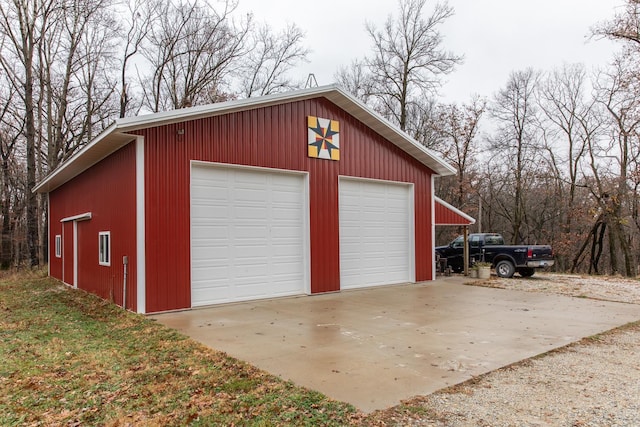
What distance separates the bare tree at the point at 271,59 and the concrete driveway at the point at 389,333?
16.3 m

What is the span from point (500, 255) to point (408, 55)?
43.5 feet

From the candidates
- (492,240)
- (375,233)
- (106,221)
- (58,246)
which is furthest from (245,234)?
(492,240)

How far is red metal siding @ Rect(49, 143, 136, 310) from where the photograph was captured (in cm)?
801

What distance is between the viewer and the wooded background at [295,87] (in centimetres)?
1945

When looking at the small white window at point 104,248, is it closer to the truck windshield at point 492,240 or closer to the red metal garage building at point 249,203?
the red metal garage building at point 249,203

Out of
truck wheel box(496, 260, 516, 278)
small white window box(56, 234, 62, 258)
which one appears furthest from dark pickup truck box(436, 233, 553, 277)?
small white window box(56, 234, 62, 258)

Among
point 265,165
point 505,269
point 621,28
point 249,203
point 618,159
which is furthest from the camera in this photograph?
point 618,159

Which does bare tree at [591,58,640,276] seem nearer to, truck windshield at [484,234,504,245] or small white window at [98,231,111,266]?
truck windshield at [484,234,504,245]

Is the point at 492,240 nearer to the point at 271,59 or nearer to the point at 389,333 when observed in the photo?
the point at 389,333

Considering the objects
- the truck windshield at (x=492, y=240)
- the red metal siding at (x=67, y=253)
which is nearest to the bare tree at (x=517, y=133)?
the truck windshield at (x=492, y=240)

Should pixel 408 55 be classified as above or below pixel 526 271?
above

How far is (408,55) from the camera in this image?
75.2ft

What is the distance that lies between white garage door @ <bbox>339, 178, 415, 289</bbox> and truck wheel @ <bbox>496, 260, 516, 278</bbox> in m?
4.27

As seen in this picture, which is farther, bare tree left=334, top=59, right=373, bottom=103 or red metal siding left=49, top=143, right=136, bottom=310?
bare tree left=334, top=59, right=373, bottom=103
